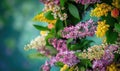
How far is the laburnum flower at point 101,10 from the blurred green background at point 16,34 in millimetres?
1538

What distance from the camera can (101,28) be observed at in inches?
75.2

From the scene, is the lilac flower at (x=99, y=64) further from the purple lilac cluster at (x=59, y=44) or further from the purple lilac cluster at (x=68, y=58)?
the purple lilac cluster at (x=59, y=44)

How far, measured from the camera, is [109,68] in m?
1.99

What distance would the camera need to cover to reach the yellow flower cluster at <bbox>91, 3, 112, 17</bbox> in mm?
1944

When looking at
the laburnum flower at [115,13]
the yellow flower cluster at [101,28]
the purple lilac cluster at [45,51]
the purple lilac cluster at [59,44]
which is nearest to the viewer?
the yellow flower cluster at [101,28]

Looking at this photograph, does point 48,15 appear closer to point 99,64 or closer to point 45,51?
point 45,51

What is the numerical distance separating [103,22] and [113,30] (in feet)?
0.29

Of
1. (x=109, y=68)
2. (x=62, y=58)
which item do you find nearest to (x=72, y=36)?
(x=62, y=58)

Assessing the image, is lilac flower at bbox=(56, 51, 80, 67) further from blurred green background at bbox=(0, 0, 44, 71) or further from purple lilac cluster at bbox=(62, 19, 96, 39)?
blurred green background at bbox=(0, 0, 44, 71)

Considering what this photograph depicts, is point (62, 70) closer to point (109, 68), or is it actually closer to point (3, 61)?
point (109, 68)

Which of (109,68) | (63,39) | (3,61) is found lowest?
(109,68)

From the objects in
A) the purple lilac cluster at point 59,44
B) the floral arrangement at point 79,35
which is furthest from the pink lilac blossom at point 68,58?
the purple lilac cluster at point 59,44

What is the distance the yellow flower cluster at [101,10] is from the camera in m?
1.94

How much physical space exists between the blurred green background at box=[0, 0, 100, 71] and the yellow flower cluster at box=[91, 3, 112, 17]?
5.05ft
